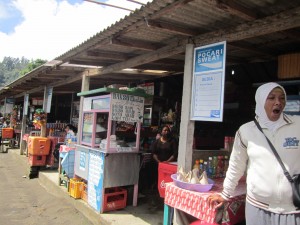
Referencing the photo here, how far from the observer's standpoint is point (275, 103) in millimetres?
2529

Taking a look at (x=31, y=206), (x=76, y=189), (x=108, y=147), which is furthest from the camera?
(x=31, y=206)

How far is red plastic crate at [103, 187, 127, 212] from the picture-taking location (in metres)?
5.88

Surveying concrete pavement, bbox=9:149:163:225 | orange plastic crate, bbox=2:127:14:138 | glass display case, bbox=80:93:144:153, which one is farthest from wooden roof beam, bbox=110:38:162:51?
orange plastic crate, bbox=2:127:14:138

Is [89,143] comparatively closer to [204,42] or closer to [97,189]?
[97,189]

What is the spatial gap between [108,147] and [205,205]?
9.28 ft

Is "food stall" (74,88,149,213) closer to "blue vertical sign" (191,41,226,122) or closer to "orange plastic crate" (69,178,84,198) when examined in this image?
"orange plastic crate" (69,178,84,198)

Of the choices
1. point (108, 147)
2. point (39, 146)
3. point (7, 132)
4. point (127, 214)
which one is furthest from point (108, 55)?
point (7, 132)

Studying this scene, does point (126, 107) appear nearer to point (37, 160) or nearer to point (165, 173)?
point (165, 173)

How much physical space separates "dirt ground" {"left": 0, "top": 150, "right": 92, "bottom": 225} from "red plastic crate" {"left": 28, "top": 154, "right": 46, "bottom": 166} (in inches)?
21.5

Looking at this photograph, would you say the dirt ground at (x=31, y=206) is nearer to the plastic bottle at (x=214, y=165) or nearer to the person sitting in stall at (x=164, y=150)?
the person sitting in stall at (x=164, y=150)

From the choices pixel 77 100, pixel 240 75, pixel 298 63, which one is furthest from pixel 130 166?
pixel 77 100

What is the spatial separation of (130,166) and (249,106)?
2901mm

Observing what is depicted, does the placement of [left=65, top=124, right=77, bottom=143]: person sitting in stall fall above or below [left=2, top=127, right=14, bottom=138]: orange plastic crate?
above

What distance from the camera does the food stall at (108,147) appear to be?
5.88 metres
